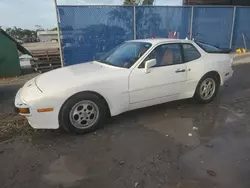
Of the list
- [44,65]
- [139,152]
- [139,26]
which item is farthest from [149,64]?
[44,65]

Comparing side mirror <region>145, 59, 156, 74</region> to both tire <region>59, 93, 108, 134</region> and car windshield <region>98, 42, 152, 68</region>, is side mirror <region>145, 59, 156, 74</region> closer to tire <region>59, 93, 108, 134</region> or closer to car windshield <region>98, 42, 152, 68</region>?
car windshield <region>98, 42, 152, 68</region>

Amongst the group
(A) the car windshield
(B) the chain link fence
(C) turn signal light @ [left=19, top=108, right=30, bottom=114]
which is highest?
(B) the chain link fence

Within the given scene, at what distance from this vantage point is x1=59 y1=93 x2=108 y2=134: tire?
11.5ft

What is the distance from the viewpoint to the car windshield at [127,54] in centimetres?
413

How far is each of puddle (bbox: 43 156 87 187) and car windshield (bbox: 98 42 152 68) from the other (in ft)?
6.17

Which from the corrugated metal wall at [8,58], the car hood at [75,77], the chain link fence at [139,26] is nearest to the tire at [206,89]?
the car hood at [75,77]

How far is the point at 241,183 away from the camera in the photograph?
2.53 m

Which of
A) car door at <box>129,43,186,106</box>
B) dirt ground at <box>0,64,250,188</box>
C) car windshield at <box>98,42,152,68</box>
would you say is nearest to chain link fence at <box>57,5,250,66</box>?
car windshield at <box>98,42,152,68</box>

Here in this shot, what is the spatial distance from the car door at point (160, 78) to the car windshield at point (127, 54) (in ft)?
0.61

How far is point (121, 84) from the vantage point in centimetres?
381

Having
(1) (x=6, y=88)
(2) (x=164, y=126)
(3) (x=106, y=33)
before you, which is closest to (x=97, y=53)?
(3) (x=106, y=33)

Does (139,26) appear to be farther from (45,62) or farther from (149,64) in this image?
(149,64)

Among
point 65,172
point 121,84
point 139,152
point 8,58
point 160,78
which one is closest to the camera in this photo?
point 65,172

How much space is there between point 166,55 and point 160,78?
1.68 ft
